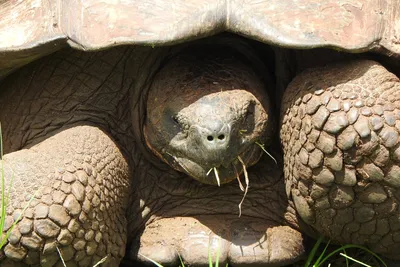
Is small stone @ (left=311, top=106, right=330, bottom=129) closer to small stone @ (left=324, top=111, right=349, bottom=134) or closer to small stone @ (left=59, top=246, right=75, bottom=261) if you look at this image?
small stone @ (left=324, top=111, right=349, bottom=134)

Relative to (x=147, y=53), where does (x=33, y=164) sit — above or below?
below

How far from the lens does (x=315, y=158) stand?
316 centimetres

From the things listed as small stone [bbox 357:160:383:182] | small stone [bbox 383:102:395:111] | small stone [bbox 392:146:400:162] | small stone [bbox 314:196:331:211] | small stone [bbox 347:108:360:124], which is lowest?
small stone [bbox 314:196:331:211]

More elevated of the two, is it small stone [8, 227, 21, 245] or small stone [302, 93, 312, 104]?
small stone [302, 93, 312, 104]

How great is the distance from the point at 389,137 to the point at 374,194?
0.24m

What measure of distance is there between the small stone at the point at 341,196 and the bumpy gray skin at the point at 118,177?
402mm

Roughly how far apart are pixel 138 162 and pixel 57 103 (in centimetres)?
45

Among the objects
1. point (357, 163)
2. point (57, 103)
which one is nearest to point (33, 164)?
point (57, 103)

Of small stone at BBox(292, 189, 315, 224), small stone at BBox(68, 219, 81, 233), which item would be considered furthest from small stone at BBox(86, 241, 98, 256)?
small stone at BBox(292, 189, 315, 224)

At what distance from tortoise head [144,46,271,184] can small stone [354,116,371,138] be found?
19.3 inches

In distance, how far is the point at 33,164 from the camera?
3.31 metres

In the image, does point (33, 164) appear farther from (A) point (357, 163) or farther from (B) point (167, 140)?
(A) point (357, 163)

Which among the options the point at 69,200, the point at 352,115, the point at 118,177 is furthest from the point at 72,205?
the point at 352,115

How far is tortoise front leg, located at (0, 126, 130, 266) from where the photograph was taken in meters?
3.15
